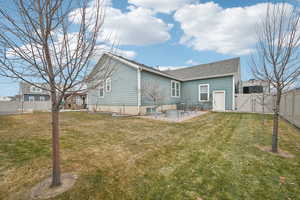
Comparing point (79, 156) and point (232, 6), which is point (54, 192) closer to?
point (79, 156)

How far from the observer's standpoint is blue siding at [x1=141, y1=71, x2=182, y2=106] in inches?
414

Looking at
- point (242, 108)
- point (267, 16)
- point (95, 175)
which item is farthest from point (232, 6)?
point (95, 175)

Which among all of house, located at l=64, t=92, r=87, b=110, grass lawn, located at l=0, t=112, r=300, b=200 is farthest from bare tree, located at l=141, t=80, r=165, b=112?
grass lawn, located at l=0, t=112, r=300, b=200

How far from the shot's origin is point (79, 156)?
3.19 m

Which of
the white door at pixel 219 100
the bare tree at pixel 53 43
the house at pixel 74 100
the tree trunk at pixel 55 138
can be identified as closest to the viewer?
the bare tree at pixel 53 43

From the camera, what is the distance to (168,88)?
1336cm

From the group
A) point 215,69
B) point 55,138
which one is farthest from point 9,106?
point 215,69

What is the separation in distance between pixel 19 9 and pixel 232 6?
10.3 meters

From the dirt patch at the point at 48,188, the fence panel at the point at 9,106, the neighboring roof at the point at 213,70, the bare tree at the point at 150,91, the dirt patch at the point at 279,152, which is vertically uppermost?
the neighboring roof at the point at 213,70

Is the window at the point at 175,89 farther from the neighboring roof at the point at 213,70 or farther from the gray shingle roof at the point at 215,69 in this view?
the gray shingle roof at the point at 215,69

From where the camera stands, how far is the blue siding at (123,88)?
10.4 metres

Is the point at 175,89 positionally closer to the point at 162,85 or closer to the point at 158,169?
the point at 162,85

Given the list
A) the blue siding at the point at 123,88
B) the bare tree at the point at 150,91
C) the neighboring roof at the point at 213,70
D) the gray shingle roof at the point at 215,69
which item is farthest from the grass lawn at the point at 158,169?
the gray shingle roof at the point at 215,69

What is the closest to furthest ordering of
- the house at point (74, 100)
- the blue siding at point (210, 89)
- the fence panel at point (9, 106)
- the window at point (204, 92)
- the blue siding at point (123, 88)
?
1. the house at point (74, 100)
2. the blue siding at point (123, 88)
3. the blue siding at point (210, 89)
4. the window at point (204, 92)
5. the fence panel at point (9, 106)
